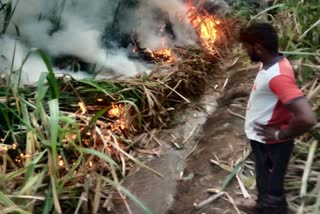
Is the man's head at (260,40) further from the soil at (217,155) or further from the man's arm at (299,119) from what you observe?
the soil at (217,155)

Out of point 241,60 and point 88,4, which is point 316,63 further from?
point 88,4

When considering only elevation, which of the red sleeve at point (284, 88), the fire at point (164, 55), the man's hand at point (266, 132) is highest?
the red sleeve at point (284, 88)

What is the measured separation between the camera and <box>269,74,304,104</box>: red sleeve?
288 cm

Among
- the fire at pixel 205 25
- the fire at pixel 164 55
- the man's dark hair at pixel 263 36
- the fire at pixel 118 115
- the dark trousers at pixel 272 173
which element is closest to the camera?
the man's dark hair at pixel 263 36

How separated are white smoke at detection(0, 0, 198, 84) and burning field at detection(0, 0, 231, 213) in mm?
12

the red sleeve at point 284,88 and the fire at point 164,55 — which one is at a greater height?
the red sleeve at point 284,88

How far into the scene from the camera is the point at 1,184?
3410 mm

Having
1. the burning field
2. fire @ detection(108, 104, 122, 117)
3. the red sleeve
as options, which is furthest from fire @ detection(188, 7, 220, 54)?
the red sleeve

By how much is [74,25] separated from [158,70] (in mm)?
1238

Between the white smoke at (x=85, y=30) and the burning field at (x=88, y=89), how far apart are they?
1 centimetres

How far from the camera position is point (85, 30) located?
243 inches

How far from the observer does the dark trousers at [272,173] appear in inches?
126

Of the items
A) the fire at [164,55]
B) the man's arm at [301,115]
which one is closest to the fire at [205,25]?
the fire at [164,55]

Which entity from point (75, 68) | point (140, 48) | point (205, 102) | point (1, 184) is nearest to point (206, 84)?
point (205, 102)
